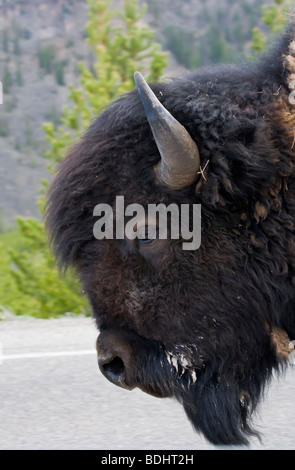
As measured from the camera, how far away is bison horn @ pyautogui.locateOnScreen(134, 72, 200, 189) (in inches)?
114

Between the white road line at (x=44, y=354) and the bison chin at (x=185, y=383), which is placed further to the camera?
the white road line at (x=44, y=354)

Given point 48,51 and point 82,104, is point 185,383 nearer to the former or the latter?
point 82,104

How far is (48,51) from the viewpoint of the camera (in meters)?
39.5

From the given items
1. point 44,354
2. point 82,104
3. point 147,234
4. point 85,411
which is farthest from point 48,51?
point 147,234

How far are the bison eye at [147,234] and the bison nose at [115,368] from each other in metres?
0.47

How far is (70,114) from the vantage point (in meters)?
12.9

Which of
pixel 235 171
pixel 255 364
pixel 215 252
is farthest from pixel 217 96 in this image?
pixel 255 364

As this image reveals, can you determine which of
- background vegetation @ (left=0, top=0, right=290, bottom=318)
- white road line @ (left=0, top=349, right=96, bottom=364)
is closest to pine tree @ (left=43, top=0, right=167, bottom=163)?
background vegetation @ (left=0, top=0, right=290, bottom=318)

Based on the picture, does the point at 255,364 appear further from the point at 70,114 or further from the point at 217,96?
the point at 70,114

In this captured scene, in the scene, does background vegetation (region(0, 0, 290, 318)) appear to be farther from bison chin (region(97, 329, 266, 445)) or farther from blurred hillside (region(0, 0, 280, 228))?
blurred hillside (region(0, 0, 280, 228))

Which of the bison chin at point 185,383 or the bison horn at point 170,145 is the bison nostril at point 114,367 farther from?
the bison horn at point 170,145

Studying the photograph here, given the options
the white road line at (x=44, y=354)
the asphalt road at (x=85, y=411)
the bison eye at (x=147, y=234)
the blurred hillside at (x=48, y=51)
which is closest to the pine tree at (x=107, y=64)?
the white road line at (x=44, y=354)

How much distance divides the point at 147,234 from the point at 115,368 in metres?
0.55

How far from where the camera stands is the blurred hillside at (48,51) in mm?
32438
